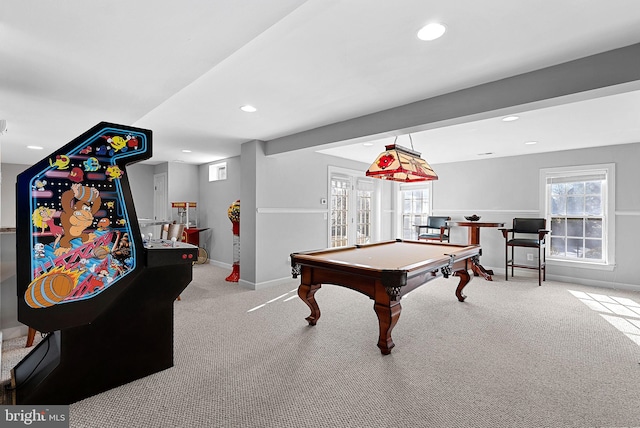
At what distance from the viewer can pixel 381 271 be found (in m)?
2.40

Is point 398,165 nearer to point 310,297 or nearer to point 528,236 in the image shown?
point 310,297

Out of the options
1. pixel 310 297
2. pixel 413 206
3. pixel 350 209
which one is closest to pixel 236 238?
pixel 350 209

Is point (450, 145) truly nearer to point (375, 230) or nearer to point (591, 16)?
point (375, 230)

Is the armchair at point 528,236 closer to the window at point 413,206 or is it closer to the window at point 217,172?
the window at point 413,206

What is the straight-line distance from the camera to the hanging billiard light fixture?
3.40 m

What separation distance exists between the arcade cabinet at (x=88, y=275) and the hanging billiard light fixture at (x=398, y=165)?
2.28m

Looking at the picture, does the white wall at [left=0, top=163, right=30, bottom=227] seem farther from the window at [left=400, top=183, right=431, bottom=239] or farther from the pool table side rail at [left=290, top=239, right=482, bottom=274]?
the window at [left=400, top=183, right=431, bottom=239]

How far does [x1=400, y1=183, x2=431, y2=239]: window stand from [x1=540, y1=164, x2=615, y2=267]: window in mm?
2233

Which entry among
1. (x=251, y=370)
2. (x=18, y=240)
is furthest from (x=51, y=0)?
(x=251, y=370)

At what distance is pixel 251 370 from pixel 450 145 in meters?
4.34

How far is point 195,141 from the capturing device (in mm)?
4742

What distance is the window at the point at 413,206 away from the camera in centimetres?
710

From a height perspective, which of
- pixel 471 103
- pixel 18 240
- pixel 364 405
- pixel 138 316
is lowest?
pixel 364 405

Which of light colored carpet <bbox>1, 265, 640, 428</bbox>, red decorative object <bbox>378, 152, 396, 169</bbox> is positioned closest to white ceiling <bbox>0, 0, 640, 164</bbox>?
red decorative object <bbox>378, 152, 396, 169</bbox>
